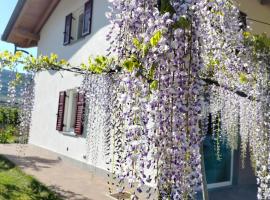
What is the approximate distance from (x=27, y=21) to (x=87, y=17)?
3.98 m

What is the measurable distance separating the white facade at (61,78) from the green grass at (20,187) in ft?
5.11

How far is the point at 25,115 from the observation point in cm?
714

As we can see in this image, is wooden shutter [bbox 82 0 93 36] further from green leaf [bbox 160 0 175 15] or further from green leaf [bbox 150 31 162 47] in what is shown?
green leaf [bbox 150 31 162 47]

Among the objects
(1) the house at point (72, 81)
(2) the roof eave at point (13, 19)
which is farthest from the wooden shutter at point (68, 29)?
(2) the roof eave at point (13, 19)

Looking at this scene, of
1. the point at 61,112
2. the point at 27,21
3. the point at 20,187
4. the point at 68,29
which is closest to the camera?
the point at 20,187

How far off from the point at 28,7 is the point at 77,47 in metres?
2.96

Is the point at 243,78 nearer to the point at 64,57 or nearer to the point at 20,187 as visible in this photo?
the point at 20,187

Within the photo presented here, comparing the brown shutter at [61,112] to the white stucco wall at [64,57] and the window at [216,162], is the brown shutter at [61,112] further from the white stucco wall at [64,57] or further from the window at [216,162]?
the window at [216,162]

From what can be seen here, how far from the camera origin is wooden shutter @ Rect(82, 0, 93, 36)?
8.07 m

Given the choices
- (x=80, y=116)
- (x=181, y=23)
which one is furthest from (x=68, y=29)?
(x=181, y=23)

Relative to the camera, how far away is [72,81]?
870cm

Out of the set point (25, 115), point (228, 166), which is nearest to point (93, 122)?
point (25, 115)

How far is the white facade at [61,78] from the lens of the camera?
7.64 m

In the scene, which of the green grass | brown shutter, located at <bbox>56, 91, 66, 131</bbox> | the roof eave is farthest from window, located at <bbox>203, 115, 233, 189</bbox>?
the roof eave
